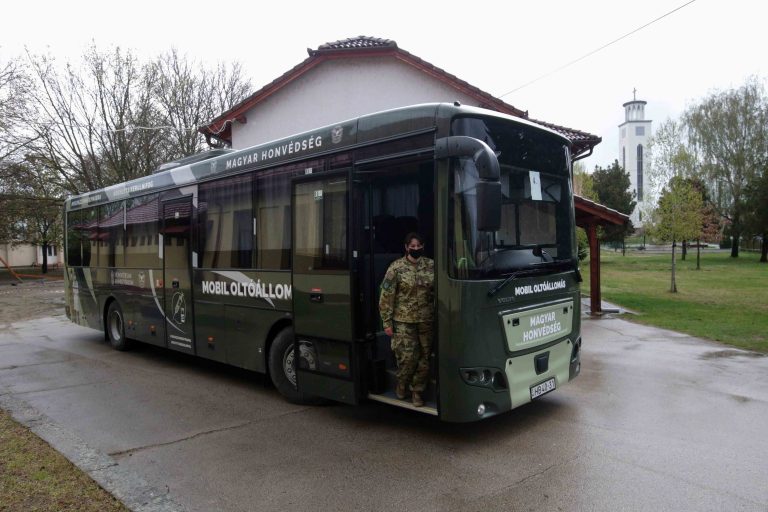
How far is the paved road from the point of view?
13.4 feet

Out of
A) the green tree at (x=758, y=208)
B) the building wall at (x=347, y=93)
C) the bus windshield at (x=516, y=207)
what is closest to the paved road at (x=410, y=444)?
the bus windshield at (x=516, y=207)

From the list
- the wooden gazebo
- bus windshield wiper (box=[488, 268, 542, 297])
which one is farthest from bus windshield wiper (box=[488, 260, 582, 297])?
the wooden gazebo

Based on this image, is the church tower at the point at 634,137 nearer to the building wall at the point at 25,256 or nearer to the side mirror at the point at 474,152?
the building wall at the point at 25,256

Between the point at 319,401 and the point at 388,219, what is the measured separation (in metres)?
2.37

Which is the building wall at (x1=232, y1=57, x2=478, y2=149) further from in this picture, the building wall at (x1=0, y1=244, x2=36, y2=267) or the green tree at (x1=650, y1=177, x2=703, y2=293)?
the building wall at (x1=0, y1=244, x2=36, y2=267)

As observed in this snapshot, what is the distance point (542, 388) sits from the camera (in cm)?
542

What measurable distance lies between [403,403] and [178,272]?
471 cm

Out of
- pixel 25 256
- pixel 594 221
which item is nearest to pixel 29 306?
pixel 594 221

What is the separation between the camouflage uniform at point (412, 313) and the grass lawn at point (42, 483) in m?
2.62

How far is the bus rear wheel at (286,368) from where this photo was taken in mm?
6516

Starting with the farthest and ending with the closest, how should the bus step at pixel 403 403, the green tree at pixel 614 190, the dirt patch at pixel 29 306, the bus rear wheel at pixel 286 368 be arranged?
the green tree at pixel 614 190 < the dirt patch at pixel 29 306 < the bus rear wheel at pixel 286 368 < the bus step at pixel 403 403

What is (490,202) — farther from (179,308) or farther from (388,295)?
(179,308)

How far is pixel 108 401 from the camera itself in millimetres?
6980

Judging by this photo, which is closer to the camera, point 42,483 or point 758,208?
point 42,483
